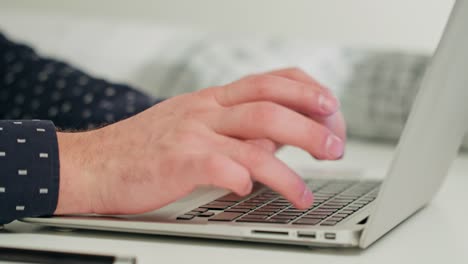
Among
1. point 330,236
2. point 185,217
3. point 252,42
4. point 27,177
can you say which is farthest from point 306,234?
point 252,42

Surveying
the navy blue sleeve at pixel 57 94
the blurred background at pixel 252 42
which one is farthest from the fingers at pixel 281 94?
the blurred background at pixel 252 42

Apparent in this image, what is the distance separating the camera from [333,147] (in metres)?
0.66

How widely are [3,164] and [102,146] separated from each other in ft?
0.29

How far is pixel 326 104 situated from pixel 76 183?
24 centimetres

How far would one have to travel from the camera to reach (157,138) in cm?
69

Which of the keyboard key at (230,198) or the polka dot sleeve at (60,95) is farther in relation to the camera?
the polka dot sleeve at (60,95)

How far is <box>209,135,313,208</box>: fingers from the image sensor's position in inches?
25.3

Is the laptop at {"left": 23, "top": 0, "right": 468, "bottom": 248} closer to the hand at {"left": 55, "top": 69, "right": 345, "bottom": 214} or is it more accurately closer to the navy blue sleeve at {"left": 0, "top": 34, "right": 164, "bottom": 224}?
the hand at {"left": 55, "top": 69, "right": 345, "bottom": 214}

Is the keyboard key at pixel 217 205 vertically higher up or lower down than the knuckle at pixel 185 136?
lower down

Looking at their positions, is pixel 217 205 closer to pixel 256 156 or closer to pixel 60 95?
pixel 256 156

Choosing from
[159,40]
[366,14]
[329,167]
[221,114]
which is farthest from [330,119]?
[366,14]

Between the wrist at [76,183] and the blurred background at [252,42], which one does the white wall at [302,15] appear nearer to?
the blurred background at [252,42]

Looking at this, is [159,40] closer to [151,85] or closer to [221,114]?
[151,85]

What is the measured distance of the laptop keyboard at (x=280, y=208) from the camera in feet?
2.13
